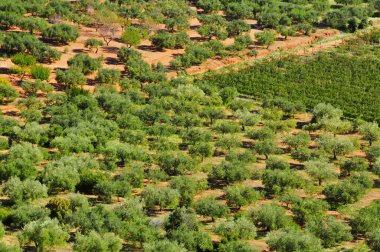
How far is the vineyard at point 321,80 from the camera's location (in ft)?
320

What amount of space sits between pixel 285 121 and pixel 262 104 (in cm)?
665

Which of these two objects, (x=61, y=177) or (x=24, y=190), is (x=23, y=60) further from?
(x=24, y=190)

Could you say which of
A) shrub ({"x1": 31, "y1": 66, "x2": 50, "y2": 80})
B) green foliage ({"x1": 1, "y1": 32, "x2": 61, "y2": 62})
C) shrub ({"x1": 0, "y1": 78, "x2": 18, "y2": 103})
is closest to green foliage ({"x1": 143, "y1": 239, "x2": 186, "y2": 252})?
shrub ({"x1": 0, "y1": 78, "x2": 18, "y2": 103})

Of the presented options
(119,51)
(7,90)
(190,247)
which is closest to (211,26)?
(119,51)

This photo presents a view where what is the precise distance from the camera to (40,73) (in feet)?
316

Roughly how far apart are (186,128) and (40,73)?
24158mm

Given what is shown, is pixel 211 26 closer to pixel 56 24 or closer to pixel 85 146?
pixel 56 24

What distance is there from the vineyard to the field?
0.35m

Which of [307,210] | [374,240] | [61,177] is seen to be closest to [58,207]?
[61,177]

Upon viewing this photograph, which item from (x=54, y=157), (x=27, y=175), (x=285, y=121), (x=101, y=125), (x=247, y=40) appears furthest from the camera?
(x=247, y=40)

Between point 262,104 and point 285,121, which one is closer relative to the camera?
point 285,121

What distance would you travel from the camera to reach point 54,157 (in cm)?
7344

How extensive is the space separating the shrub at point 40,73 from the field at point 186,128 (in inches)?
6.3

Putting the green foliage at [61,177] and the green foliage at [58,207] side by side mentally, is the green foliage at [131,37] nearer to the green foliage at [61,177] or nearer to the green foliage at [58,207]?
the green foliage at [61,177]
